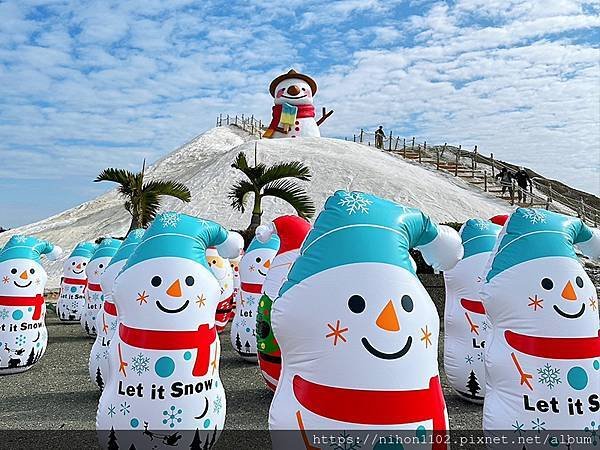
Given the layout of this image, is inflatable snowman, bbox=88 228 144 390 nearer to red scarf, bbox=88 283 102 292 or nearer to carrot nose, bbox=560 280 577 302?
red scarf, bbox=88 283 102 292

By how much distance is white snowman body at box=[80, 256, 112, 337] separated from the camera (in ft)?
33.3

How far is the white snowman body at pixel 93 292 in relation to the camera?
33.3 ft

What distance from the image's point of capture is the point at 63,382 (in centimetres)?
793

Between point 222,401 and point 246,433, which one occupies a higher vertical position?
point 222,401

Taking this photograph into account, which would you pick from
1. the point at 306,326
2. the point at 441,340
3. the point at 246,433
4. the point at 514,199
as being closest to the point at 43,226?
the point at 514,199

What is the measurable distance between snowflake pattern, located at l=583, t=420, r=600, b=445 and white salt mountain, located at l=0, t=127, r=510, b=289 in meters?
17.7

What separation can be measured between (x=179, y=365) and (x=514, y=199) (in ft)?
78.4

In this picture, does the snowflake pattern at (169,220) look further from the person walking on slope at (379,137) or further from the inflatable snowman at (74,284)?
the person walking on slope at (379,137)

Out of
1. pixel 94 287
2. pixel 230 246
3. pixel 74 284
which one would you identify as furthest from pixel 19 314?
pixel 74 284

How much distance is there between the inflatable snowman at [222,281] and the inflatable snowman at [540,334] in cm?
558

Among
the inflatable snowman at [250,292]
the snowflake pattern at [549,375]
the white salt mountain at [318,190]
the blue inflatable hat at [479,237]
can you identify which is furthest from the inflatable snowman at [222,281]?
the white salt mountain at [318,190]

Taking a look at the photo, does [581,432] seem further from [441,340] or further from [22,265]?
[22,265]

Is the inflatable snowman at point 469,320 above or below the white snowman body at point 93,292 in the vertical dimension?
above

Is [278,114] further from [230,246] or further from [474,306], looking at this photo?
[230,246]
